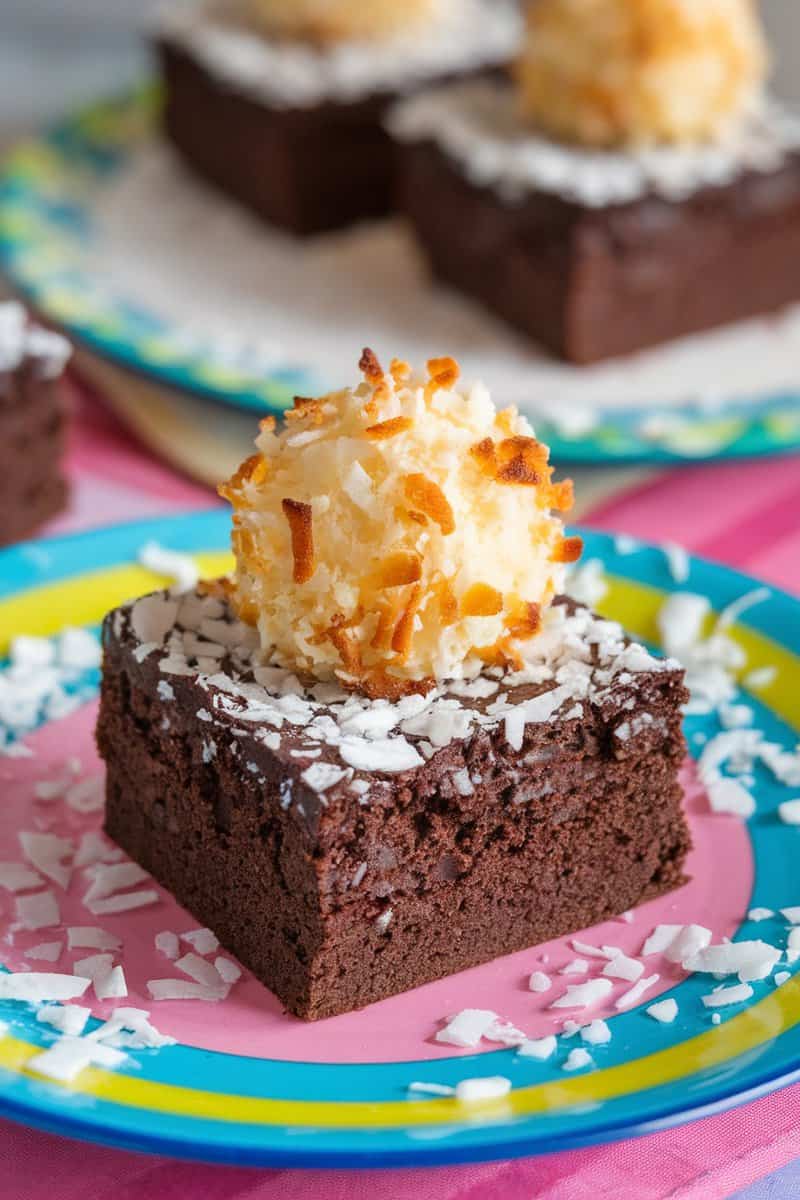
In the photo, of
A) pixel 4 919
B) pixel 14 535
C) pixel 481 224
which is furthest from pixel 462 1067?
pixel 481 224

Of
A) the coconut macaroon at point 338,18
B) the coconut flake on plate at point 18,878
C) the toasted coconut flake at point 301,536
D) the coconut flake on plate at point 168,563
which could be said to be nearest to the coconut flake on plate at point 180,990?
the coconut flake on plate at point 18,878

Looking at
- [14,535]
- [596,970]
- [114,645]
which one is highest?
[114,645]

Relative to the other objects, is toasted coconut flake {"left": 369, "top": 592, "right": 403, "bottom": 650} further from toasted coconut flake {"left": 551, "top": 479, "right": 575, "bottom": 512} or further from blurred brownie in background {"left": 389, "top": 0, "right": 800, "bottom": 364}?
blurred brownie in background {"left": 389, "top": 0, "right": 800, "bottom": 364}

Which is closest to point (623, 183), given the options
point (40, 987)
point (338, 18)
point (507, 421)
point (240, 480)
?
point (338, 18)

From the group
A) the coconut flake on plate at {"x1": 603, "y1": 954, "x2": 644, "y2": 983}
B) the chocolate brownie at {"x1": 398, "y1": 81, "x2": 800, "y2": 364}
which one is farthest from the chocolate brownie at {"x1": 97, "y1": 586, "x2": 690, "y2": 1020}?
the chocolate brownie at {"x1": 398, "y1": 81, "x2": 800, "y2": 364}

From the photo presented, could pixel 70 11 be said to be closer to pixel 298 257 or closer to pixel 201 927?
pixel 298 257
